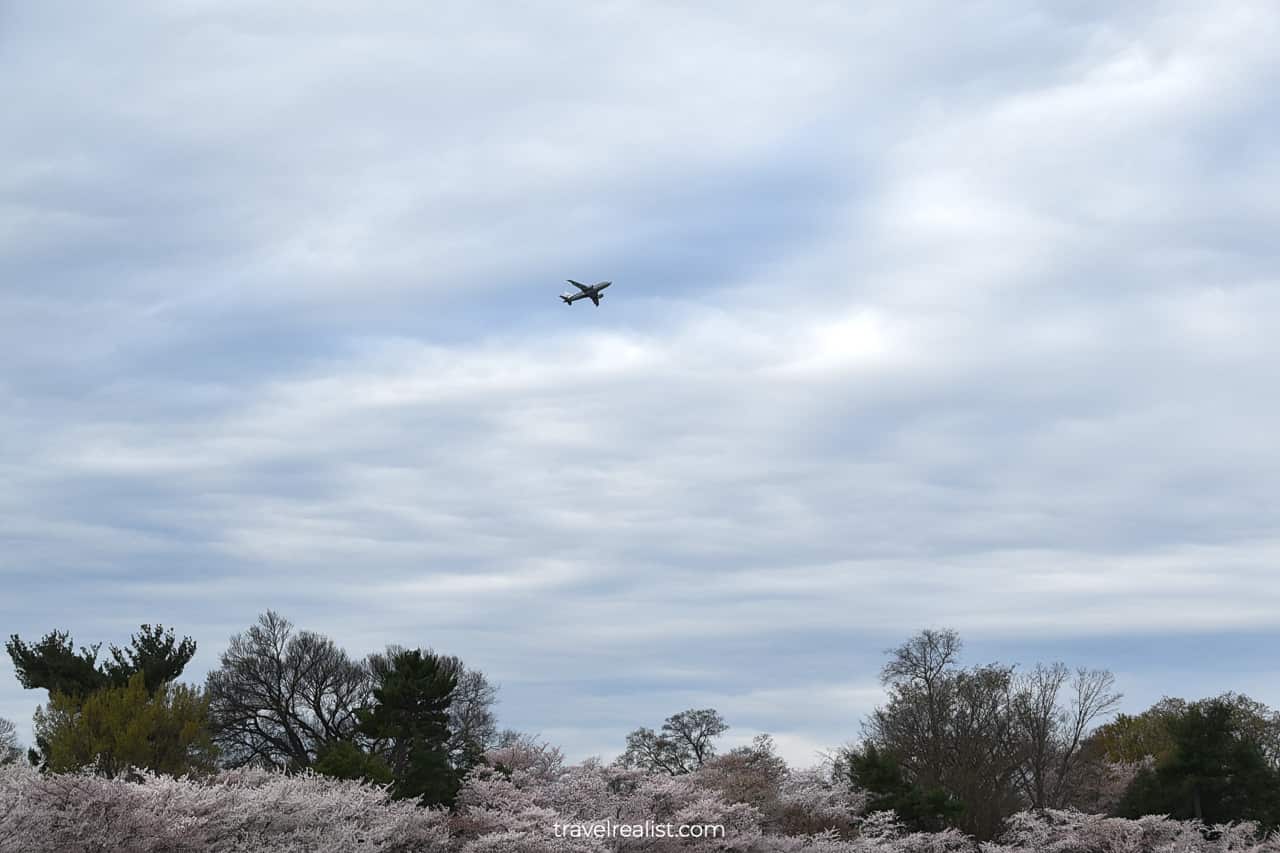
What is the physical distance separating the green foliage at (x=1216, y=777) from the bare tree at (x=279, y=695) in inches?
1570

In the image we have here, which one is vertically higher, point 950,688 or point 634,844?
point 950,688

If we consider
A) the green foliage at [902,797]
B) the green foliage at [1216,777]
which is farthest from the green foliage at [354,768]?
the green foliage at [1216,777]

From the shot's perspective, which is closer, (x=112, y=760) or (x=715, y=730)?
(x=112, y=760)

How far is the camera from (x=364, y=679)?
76438 mm

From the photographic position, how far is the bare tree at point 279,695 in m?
69.6

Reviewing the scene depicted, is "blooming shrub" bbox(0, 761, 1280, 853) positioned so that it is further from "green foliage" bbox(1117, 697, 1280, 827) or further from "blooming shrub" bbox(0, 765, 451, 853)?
"green foliage" bbox(1117, 697, 1280, 827)

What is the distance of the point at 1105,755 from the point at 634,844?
60.4m

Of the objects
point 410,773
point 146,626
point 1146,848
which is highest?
point 146,626

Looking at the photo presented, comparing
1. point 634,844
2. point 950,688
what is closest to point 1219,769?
point 634,844

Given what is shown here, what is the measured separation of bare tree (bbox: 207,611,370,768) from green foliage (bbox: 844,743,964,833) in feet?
93.8

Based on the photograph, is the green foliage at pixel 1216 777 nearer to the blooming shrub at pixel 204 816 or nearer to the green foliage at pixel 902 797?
the green foliage at pixel 902 797

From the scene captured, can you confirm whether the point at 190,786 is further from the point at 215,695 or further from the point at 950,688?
the point at 950,688

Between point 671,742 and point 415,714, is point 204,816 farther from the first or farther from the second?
point 671,742

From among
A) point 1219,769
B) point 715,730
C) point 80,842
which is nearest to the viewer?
point 80,842
